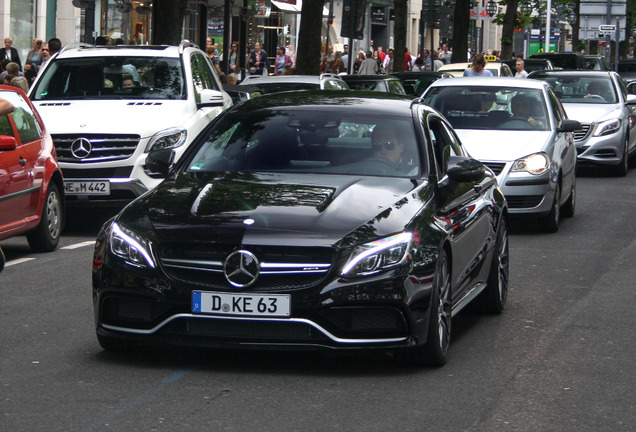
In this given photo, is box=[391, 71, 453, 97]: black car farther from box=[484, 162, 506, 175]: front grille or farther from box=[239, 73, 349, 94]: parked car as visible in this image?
box=[484, 162, 506, 175]: front grille

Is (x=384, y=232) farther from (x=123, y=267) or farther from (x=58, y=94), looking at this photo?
(x=58, y=94)

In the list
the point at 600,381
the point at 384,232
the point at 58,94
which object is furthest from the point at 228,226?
the point at 58,94

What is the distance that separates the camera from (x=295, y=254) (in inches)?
270

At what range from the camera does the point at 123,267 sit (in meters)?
7.05

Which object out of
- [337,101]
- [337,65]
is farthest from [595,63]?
[337,101]

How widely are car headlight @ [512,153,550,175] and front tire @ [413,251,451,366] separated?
714 centimetres

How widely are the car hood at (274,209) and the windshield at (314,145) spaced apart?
0.20m

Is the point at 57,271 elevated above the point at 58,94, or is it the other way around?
the point at 58,94

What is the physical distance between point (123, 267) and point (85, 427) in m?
1.31

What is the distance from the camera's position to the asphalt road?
6.14 m

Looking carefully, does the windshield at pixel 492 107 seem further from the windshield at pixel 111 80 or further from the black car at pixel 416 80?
the black car at pixel 416 80

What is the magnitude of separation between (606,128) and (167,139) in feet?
33.8

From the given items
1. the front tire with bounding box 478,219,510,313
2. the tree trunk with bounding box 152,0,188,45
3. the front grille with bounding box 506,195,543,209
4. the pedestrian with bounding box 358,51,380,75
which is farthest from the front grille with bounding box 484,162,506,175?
the pedestrian with bounding box 358,51,380,75

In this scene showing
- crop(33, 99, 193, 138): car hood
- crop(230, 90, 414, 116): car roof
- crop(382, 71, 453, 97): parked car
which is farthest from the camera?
crop(382, 71, 453, 97): parked car
